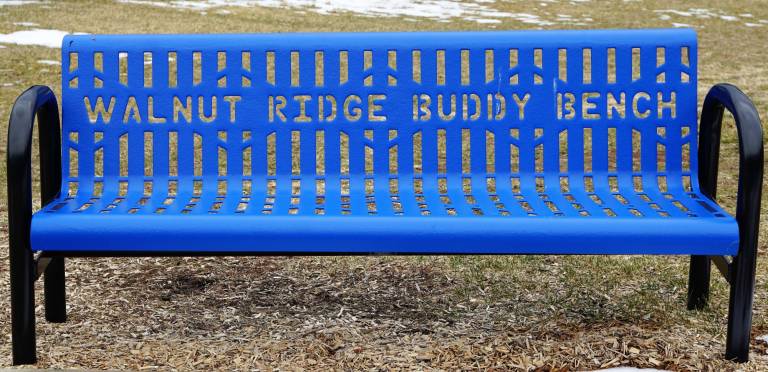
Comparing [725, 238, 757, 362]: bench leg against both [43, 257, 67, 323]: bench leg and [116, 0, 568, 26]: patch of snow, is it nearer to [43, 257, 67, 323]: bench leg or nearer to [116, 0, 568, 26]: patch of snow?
[43, 257, 67, 323]: bench leg

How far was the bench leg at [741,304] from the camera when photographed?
3.16 meters

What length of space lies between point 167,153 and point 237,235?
0.79m

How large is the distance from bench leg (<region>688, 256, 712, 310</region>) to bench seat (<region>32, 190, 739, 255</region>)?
64 centimetres

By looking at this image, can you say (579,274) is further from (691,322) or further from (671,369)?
(671,369)

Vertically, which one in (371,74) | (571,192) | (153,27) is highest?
(371,74)

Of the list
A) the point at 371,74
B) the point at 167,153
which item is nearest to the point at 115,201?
the point at 167,153

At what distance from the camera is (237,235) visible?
313cm

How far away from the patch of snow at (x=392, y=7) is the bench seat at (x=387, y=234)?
14.6 m

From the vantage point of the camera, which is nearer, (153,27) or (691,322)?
(691,322)

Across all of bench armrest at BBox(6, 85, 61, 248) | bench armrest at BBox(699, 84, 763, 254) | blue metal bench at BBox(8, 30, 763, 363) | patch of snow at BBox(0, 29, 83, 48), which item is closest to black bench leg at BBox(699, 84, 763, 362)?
bench armrest at BBox(699, 84, 763, 254)

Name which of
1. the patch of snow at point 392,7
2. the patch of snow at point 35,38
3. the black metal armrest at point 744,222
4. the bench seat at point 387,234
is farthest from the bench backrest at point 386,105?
the patch of snow at point 392,7

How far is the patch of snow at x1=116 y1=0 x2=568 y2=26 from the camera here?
59.9ft

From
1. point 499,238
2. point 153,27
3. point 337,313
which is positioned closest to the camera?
point 499,238

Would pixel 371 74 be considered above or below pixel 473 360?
above
